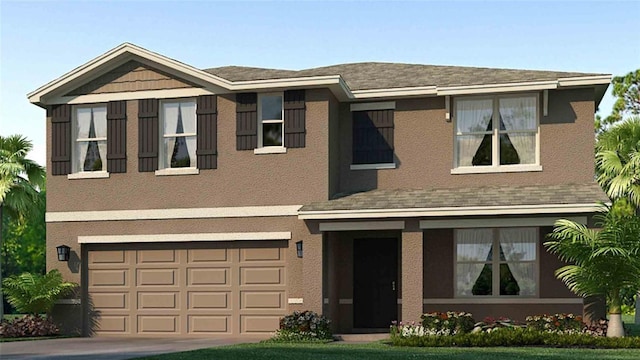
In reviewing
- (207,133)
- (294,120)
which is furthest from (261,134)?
Answer: (207,133)

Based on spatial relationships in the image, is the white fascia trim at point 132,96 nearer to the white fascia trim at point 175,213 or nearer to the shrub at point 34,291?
the white fascia trim at point 175,213

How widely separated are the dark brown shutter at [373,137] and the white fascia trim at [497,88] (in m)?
1.59

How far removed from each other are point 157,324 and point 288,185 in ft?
15.5

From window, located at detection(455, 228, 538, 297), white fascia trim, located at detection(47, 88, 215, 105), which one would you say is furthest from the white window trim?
window, located at detection(455, 228, 538, 297)

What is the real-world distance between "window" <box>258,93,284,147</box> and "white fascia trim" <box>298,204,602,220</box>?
87.5 inches

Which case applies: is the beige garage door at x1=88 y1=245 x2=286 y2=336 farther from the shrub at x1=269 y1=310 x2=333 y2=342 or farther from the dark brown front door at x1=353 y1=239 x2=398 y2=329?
the dark brown front door at x1=353 y1=239 x2=398 y2=329

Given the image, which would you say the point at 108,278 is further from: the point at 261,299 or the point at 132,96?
the point at 132,96

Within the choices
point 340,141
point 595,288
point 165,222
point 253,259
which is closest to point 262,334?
point 253,259

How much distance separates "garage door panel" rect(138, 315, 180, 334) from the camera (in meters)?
22.0

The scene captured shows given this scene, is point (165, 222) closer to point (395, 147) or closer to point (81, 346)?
point (81, 346)

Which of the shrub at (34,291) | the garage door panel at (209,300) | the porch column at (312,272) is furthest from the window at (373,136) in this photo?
the shrub at (34,291)

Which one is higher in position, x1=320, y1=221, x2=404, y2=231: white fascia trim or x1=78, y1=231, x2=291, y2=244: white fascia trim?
x1=320, y1=221, x2=404, y2=231: white fascia trim

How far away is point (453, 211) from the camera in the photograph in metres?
19.6

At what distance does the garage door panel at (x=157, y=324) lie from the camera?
2197cm
